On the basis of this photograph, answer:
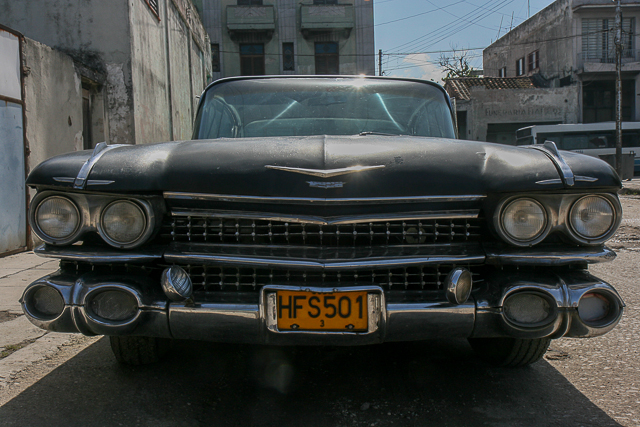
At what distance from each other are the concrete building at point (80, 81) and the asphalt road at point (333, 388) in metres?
3.94

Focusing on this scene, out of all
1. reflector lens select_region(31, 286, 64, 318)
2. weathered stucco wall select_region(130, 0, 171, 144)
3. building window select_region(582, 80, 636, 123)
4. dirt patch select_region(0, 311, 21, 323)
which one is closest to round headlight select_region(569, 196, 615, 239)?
reflector lens select_region(31, 286, 64, 318)

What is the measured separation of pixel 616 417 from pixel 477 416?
55cm

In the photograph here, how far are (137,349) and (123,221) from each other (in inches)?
30.9

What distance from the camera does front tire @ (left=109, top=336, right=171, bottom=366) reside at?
2.54 meters

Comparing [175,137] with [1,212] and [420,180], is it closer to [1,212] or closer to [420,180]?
[1,212]

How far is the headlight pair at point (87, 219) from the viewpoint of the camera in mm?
2096

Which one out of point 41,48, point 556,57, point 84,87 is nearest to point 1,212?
point 41,48

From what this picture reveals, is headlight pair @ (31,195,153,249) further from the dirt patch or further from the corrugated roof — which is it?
the corrugated roof

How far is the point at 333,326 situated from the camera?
1997 millimetres

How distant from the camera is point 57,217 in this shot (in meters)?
2.12

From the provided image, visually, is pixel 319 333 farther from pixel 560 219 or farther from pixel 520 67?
pixel 520 67

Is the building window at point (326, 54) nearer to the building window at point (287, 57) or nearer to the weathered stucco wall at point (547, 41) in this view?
the building window at point (287, 57)

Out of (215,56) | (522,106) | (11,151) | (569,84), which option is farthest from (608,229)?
(569,84)

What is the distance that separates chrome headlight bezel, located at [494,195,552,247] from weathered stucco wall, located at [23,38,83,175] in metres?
5.88
